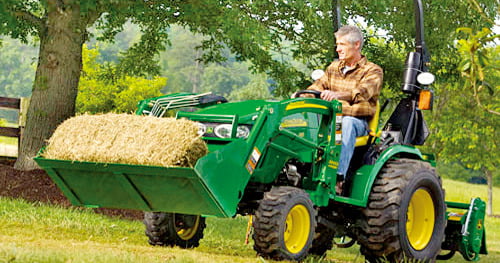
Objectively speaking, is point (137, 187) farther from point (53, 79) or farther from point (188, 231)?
point (53, 79)

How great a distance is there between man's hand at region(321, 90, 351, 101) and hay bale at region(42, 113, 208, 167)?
4.87ft

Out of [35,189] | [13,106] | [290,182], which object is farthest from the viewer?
[13,106]

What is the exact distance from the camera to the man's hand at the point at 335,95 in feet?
23.9

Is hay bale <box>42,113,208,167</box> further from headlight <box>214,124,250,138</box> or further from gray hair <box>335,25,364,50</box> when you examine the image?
gray hair <box>335,25,364,50</box>

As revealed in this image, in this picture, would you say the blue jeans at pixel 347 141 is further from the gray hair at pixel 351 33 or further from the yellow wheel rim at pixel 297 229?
the gray hair at pixel 351 33

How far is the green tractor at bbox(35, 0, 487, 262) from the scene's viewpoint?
638 centimetres

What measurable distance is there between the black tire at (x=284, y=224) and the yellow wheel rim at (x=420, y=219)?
1.57m

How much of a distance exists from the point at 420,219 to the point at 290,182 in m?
1.67

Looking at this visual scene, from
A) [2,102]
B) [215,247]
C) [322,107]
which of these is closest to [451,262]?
[215,247]

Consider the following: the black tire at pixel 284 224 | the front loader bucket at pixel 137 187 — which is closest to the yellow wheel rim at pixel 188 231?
the front loader bucket at pixel 137 187

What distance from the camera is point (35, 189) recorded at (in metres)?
12.5

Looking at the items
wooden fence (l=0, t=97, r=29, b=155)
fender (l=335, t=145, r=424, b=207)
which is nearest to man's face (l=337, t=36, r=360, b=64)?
fender (l=335, t=145, r=424, b=207)

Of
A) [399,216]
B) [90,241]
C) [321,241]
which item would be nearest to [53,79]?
[90,241]

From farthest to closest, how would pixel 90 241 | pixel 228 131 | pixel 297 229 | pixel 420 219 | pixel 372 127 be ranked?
pixel 420 219
pixel 90 241
pixel 372 127
pixel 297 229
pixel 228 131
